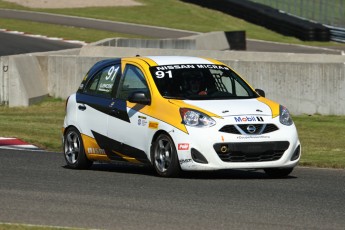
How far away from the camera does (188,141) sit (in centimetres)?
1295

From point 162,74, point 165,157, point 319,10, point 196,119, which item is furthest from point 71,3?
point 196,119

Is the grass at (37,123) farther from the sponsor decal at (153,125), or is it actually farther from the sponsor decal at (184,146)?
the sponsor decal at (184,146)

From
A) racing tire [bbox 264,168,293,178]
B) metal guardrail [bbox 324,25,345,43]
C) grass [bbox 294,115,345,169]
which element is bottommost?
metal guardrail [bbox 324,25,345,43]

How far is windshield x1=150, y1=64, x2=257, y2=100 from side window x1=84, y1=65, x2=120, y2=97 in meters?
0.67

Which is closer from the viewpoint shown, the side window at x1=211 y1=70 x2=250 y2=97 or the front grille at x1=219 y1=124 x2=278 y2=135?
the front grille at x1=219 y1=124 x2=278 y2=135

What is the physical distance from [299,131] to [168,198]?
9652 mm

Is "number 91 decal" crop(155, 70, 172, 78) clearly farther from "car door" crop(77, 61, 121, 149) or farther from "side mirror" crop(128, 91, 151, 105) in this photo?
"car door" crop(77, 61, 121, 149)

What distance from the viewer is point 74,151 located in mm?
14781

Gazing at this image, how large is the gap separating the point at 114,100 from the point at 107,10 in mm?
41781

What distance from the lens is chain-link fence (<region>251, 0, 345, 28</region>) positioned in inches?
1997

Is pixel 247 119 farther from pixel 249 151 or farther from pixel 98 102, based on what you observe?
pixel 98 102

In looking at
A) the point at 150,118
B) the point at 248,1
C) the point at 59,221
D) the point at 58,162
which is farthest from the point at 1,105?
the point at 248,1

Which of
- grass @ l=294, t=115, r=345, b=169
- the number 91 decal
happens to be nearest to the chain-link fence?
grass @ l=294, t=115, r=345, b=169

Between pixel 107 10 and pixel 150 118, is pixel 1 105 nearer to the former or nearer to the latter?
pixel 150 118
